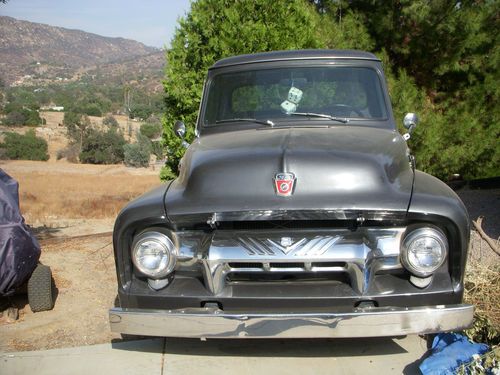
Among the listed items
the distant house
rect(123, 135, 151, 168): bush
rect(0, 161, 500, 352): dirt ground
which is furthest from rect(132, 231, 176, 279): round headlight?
the distant house

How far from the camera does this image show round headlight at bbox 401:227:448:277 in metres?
3.00

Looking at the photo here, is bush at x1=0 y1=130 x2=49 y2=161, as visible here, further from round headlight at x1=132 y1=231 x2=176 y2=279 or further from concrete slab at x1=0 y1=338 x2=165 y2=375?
round headlight at x1=132 y1=231 x2=176 y2=279

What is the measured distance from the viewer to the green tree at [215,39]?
681cm

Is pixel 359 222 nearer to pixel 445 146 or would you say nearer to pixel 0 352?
pixel 0 352

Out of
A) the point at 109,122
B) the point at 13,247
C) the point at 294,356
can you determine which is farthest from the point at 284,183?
the point at 109,122

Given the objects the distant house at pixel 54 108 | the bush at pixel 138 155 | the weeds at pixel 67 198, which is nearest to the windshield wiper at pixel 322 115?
the weeds at pixel 67 198

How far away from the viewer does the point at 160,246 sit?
3.16 m

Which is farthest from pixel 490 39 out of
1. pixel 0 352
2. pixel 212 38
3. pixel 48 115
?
pixel 48 115

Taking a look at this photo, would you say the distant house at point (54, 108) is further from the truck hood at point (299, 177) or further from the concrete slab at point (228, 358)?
the truck hood at point (299, 177)

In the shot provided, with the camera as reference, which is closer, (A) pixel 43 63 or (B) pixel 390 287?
(B) pixel 390 287

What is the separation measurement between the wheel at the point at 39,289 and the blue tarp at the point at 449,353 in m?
2.89

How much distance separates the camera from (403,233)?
10.1 feet

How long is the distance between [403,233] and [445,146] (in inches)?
251

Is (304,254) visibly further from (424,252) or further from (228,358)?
(228,358)
